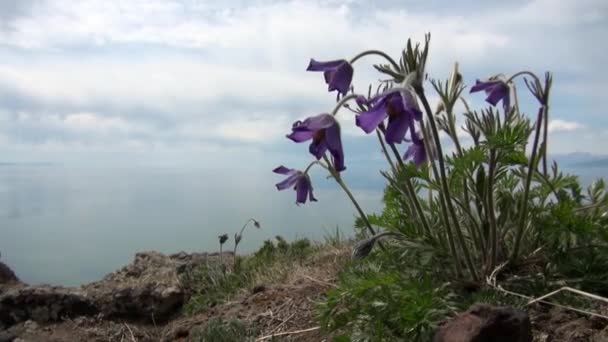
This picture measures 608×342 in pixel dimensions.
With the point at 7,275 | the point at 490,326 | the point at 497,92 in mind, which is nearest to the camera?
the point at 490,326

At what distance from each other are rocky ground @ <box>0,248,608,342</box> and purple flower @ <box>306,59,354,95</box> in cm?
124

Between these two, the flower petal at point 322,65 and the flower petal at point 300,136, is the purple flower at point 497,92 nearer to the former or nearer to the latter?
the flower petal at point 322,65

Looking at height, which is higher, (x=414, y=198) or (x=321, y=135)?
(x=321, y=135)

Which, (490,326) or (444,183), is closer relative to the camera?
(490,326)

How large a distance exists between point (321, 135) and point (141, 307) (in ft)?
7.84

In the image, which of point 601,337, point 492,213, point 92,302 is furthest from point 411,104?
point 92,302

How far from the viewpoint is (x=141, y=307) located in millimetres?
4156

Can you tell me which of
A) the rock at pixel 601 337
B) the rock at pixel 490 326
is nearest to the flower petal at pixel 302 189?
the rock at pixel 490 326

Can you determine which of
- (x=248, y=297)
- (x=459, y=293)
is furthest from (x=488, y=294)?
(x=248, y=297)

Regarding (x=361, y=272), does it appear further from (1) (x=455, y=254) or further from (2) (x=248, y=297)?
(2) (x=248, y=297)

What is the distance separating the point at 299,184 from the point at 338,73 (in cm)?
63

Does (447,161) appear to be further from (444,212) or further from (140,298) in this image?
(140,298)

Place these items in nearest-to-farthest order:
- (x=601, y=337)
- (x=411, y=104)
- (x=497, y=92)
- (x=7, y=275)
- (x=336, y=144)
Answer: (x=411, y=104) → (x=601, y=337) → (x=336, y=144) → (x=497, y=92) → (x=7, y=275)

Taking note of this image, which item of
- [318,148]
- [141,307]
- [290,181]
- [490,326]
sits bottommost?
[141,307]
